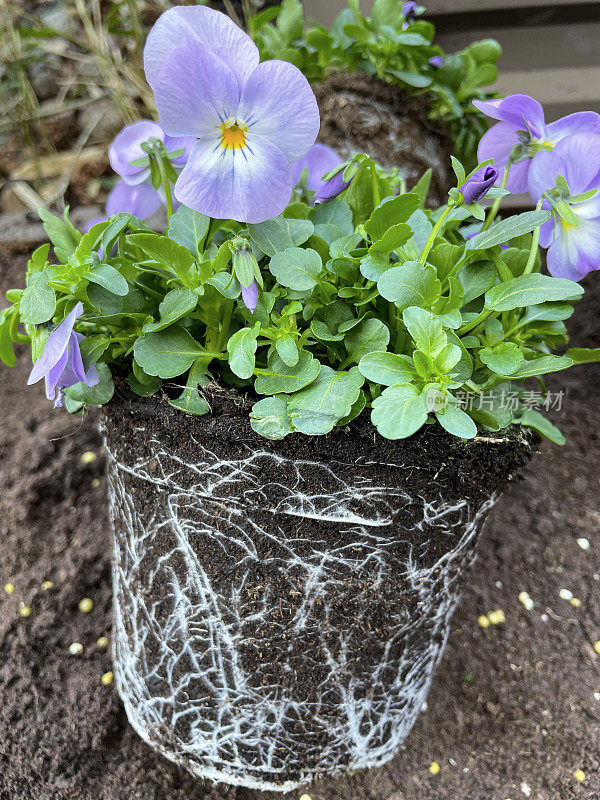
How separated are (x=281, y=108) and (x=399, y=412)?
11.6 inches

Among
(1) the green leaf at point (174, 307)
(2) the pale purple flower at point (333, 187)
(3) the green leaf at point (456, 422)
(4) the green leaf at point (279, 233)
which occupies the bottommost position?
(3) the green leaf at point (456, 422)

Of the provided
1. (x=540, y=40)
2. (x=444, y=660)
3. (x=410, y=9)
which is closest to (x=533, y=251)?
(x=410, y=9)

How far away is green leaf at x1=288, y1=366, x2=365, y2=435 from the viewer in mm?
611

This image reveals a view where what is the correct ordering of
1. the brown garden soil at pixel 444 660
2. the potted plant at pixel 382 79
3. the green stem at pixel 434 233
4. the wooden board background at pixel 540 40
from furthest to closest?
1. the wooden board background at pixel 540 40
2. the potted plant at pixel 382 79
3. the brown garden soil at pixel 444 660
4. the green stem at pixel 434 233

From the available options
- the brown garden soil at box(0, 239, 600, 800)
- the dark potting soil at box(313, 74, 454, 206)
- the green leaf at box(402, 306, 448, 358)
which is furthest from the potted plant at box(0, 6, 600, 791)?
the dark potting soil at box(313, 74, 454, 206)

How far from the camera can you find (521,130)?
0.71 meters

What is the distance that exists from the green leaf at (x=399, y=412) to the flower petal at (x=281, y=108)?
25 centimetres

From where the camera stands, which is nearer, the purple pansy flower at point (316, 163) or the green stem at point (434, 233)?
the green stem at point (434, 233)

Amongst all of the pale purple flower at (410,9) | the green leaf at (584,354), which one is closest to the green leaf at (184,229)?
the green leaf at (584,354)

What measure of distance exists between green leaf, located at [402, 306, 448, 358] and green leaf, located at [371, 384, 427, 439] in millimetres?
42

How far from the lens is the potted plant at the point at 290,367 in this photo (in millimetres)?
611

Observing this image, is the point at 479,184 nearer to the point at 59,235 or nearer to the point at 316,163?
the point at 316,163

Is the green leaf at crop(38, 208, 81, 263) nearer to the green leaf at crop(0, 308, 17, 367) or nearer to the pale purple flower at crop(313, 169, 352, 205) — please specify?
the green leaf at crop(0, 308, 17, 367)

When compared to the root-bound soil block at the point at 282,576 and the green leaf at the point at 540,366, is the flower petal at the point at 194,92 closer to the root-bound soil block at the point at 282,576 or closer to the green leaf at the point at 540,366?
the root-bound soil block at the point at 282,576
